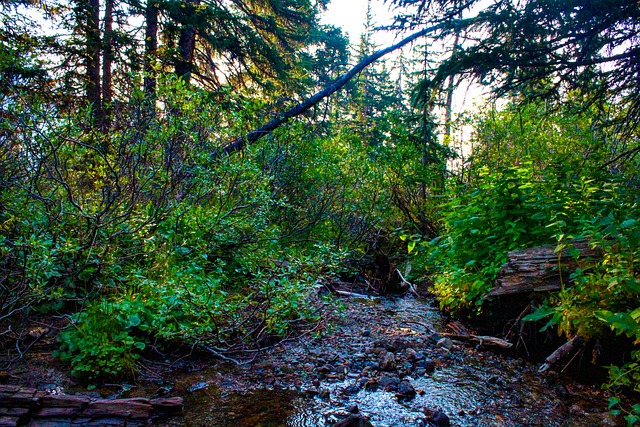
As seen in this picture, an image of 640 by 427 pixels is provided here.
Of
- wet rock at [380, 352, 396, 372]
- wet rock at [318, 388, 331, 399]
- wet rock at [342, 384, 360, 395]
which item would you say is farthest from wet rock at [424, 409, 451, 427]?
wet rock at [380, 352, 396, 372]

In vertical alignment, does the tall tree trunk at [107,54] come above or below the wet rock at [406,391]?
above

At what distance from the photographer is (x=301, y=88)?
42.1 ft

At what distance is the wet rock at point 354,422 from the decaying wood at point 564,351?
2175mm

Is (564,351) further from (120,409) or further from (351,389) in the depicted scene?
(120,409)

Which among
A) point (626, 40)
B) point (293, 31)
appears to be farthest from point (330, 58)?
point (626, 40)

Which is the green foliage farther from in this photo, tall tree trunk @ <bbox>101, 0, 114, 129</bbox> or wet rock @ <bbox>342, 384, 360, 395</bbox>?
tall tree trunk @ <bbox>101, 0, 114, 129</bbox>

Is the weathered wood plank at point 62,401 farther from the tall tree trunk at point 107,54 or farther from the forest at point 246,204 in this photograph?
the tall tree trunk at point 107,54

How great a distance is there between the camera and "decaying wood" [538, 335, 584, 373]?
12.3 feet

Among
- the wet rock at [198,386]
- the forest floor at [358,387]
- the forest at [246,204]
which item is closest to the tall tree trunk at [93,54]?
the forest at [246,204]

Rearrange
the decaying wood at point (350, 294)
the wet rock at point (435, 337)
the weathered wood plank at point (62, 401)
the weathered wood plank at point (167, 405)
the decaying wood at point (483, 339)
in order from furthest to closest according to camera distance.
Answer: the decaying wood at point (350, 294) < the wet rock at point (435, 337) < the decaying wood at point (483, 339) < the weathered wood plank at point (167, 405) < the weathered wood plank at point (62, 401)

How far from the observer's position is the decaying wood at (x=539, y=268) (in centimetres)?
394

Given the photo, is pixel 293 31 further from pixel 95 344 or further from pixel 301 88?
pixel 95 344

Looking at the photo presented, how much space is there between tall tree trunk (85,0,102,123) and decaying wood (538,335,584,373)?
31.2 feet

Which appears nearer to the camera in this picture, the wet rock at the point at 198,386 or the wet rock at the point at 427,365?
the wet rock at the point at 198,386
